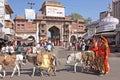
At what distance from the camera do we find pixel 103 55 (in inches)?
505

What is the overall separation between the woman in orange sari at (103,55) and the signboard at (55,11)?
59170 millimetres

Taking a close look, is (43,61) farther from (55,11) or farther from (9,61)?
(55,11)

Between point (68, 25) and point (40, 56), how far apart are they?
5962cm

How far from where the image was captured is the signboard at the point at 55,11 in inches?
2832

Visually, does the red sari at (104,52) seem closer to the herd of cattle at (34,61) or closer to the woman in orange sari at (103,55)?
the woman in orange sari at (103,55)

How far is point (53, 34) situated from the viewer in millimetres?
75062

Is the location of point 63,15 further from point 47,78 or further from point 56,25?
point 47,78

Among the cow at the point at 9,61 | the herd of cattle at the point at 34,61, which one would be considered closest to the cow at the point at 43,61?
the herd of cattle at the point at 34,61

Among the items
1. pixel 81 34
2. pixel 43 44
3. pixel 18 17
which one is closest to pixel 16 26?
pixel 18 17

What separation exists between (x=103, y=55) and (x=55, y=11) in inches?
2375

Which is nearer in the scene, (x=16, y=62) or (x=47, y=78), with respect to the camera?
(x=47, y=78)

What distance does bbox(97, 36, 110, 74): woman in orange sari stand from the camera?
41.3 ft

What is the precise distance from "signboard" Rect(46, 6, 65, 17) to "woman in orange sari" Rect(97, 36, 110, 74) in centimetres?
5917

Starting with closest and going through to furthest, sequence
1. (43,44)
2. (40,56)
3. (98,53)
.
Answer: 1. (40,56)
2. (98,53)
3. (43,44)
